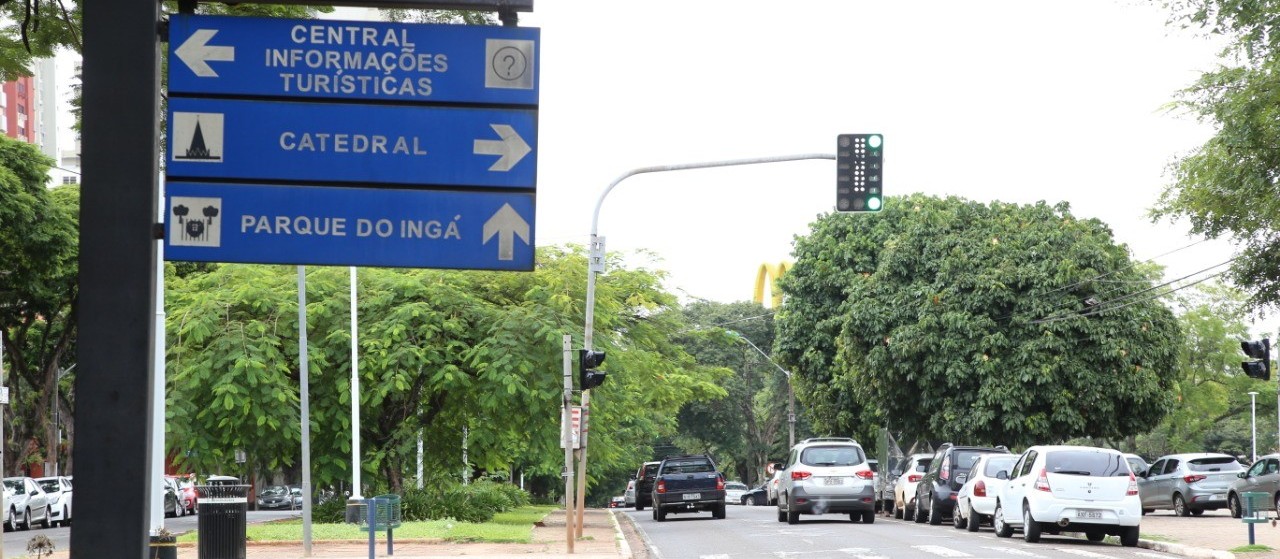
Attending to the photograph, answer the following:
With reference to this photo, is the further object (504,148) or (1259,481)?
(1259,481)

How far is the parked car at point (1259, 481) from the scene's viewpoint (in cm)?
3031

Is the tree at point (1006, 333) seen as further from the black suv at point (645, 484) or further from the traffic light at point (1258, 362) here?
the traffic light at point (1258, 362)

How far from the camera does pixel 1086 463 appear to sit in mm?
22547

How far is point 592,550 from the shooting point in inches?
914

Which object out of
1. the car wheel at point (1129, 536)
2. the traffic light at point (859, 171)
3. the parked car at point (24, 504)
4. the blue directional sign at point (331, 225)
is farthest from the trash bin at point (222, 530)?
the parked car at point (24, 504)

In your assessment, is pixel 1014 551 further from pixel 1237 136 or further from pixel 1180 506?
pixel 1180 506

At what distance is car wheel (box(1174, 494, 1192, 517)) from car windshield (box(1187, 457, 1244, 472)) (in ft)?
2.63

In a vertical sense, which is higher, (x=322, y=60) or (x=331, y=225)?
(x=322, y=60)

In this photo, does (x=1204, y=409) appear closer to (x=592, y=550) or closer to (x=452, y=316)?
(x=452, y=316)

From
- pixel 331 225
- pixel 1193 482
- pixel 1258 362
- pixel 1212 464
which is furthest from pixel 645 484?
pixel 331 225

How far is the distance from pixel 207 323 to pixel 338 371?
9.54 feet

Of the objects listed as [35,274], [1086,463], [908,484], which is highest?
[35,274]

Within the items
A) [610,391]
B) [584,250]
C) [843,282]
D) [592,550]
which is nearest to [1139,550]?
[592,550]

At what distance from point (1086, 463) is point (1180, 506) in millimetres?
14304
